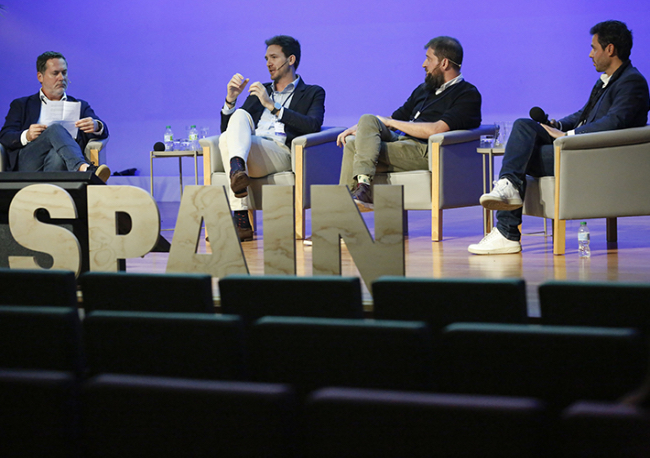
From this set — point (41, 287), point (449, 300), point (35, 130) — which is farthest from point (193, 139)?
point (449, 300)

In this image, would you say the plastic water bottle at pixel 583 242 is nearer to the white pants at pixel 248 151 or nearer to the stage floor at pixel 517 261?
the stage floor at pixel 517 261

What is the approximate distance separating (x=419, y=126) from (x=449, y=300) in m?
2.41

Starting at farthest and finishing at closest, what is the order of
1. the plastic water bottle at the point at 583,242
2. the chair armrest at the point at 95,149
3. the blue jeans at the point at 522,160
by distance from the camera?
the chair armrest at the point at 95,149
the blue jeans at the point at 522,160
the plastic water bottle at the point at 583,242

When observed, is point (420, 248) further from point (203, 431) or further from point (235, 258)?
point (203, 431)

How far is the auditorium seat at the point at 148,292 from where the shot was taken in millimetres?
1114

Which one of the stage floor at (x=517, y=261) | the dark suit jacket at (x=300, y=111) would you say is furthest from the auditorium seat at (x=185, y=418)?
the dark suit jacket at (x=300, y=111)

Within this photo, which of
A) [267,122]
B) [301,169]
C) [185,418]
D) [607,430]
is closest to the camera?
[607,430]

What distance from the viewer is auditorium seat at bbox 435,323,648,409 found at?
763 millimetres

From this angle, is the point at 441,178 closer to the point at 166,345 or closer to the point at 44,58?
the point at 44,58

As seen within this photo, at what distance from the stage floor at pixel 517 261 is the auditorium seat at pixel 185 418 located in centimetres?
83

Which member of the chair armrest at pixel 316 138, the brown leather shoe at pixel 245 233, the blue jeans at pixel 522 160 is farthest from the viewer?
the chair armrest at pixel 316 138

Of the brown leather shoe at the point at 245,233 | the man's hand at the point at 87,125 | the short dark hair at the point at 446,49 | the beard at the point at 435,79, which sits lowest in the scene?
the brown leather shoe at the point at 245,233

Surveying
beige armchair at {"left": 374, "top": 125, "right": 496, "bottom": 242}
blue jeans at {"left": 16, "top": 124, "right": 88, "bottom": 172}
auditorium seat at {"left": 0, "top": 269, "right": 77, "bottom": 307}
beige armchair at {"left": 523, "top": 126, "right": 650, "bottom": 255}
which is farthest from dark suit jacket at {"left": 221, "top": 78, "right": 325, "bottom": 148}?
auditorium seat at {"left": 0, "top": 269, "right": 77, "bottom": 307}

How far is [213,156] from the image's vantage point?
3.68 m
